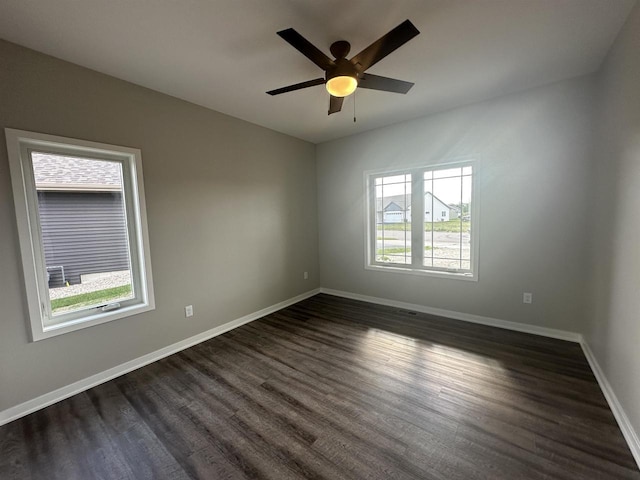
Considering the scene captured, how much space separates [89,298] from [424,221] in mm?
3916

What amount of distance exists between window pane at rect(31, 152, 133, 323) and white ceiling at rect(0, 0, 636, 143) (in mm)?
897

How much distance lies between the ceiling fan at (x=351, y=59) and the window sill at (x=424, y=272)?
2.42 metres

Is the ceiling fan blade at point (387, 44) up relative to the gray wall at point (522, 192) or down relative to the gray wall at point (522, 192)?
up

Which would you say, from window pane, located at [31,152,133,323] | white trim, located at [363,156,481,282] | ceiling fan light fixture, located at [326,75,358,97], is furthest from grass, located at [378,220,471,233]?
window pane, located at [31,152,133,323]

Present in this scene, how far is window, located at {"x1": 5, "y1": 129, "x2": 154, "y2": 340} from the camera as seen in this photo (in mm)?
1998

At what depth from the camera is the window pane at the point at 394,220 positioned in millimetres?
3826

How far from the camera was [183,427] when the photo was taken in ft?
5.95

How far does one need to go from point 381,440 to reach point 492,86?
3397 mm

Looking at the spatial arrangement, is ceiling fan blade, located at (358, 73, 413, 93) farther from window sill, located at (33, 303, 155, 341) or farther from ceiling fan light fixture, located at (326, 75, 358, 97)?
window sill, located at (33, 303, 155, 341)

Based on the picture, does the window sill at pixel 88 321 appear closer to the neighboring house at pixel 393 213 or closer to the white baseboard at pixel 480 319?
the white baseboard at pixel 480 319

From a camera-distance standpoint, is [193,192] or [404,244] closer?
[193,192]

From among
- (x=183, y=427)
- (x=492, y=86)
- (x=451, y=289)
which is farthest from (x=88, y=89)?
(x=451, y=289)

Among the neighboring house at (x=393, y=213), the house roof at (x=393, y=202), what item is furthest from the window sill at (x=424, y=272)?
the house roof at (x=393, y=202)

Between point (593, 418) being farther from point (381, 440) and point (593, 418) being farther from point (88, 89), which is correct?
point (88, 89)
